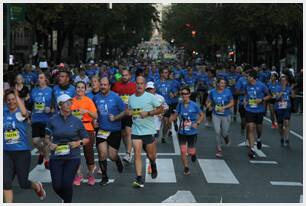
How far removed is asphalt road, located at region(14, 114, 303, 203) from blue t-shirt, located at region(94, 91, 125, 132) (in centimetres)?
85

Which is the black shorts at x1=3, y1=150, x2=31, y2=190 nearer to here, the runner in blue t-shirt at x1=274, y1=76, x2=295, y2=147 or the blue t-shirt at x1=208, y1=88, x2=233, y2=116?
the blue t-shirt at x1=208, y1=88, x2=233, y2=116

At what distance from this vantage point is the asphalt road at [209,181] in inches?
340

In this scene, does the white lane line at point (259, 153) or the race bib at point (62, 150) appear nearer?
the race bib at point (62, 150)

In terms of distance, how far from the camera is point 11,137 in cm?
762

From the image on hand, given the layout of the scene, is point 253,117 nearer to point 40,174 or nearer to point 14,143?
point 40,174

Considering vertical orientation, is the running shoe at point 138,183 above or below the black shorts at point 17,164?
below

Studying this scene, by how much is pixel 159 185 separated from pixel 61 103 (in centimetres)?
251

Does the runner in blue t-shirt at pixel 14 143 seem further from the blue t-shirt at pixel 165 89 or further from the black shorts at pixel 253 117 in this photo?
the blue t-shirt at pixel 165 89

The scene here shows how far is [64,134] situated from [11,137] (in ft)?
2.04

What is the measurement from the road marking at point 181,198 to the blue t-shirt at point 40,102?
3094 mm

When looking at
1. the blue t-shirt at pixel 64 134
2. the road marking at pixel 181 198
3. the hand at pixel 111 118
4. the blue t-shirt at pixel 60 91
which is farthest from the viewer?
the blue t-shirt at pixel 60 91

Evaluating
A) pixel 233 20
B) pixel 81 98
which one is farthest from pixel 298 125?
pixel 233 20

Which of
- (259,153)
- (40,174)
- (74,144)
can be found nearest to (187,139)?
(40,174)

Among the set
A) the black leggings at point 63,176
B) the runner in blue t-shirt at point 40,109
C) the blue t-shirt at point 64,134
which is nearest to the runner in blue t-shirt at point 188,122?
the runner in blue t-shirt at point 40,109
